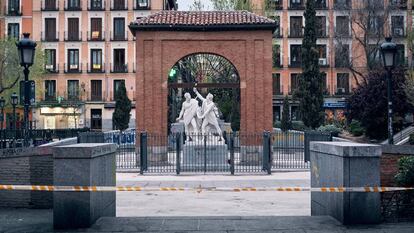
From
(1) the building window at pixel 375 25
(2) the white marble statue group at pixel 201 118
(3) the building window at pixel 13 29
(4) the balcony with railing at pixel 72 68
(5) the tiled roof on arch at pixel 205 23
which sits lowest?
(2) the white marble statue group at pixel 201 118

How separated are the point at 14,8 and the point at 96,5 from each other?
343 inches

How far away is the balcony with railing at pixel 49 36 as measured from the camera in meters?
57.2

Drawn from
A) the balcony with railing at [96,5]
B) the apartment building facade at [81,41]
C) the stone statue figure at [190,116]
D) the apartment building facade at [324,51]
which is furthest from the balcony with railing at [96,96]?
the stone statue figure at [190,116]

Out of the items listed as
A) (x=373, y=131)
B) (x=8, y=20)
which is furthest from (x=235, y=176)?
(x=8, y=20)

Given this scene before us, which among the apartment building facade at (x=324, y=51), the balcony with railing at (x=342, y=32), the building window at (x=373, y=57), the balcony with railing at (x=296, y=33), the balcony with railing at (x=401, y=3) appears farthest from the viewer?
the balcony with railing at (x=296, y=33)

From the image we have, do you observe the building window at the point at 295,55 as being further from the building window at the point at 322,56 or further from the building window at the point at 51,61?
the building window at the point at 51,61

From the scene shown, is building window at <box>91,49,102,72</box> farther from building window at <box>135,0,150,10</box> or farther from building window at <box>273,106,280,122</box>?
building window at <box>273,106,280,122</box>

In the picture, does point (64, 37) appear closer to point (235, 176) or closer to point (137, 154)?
point (137, 154)

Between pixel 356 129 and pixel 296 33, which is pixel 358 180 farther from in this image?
pixel 296 33

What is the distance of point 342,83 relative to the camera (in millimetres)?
58844

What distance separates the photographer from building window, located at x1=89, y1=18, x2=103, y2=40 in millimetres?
57375

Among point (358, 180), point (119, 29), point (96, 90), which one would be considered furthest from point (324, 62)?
point (358, 180)

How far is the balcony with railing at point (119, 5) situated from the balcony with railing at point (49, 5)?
5885 millimetres

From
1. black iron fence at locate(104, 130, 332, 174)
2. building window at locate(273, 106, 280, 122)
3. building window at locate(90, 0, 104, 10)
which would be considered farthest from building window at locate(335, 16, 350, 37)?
black iron fence at locate(104, 130, 332, 174)
